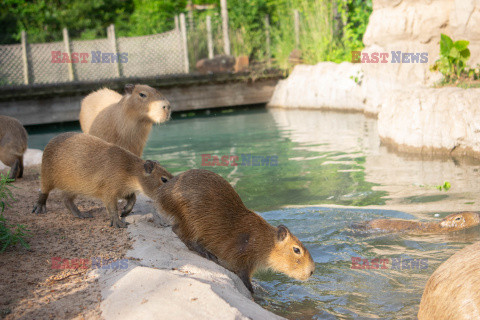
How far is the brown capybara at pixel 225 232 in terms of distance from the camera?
14.5ft

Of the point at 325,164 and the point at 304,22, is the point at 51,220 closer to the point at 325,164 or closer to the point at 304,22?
the point at 325,164

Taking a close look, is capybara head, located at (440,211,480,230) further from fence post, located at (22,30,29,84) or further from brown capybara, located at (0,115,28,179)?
fence post, located at (22,30,29,84)

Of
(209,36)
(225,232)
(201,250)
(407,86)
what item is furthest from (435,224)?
(209,36)

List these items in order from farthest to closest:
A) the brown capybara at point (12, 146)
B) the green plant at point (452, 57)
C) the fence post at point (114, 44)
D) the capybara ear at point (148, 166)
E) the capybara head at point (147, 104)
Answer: the fence post at point (114, 44) < the green plant at point (452, 57) < the brown capybara at point (12, 146) < the capybara head at point (147, 104) < the capybara ear at point (148, 166)

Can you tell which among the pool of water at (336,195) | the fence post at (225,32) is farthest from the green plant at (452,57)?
the fence post at (225,32)

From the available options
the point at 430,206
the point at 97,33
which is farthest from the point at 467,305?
the point at 97,33

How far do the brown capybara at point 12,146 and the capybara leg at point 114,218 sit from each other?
2783 mm

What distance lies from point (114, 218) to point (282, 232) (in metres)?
1.61

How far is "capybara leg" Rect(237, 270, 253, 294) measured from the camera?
14.2 ft

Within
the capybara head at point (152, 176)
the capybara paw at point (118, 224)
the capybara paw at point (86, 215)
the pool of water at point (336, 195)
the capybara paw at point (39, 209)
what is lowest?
the pool of water at point (336, 195)

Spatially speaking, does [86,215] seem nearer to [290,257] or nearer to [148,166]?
[148,166]

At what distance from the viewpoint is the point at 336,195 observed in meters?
7.27

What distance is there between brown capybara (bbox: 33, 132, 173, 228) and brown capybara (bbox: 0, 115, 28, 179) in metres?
2.22

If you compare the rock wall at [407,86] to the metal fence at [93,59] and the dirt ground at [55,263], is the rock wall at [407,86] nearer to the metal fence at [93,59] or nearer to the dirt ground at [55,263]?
the metal fence at [93,59]
